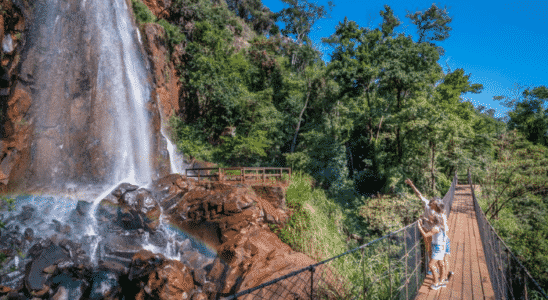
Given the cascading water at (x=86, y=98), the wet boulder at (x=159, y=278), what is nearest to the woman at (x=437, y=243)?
the wet boulder at (x=159, y=278)

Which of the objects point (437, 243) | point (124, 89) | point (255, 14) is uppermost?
point (255, 14)

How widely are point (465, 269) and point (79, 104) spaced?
1529cm

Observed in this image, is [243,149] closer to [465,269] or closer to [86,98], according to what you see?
[86,98]

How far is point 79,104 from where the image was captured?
11797mm

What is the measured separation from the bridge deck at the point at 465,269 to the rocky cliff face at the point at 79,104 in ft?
42.7

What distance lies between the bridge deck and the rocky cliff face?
42.7 ft

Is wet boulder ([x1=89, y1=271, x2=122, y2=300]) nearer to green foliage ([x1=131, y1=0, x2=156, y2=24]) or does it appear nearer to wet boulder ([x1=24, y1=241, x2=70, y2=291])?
wet boulder ([x1=24, y1=241, x2=70, y2=291])

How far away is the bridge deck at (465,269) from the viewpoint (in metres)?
4.47

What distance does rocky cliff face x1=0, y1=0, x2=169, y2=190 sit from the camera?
9953mm

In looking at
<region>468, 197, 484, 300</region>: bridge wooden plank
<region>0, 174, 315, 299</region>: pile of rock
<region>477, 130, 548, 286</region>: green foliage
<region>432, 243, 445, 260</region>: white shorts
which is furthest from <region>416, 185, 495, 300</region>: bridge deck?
<region>0, 174, 315, 299</region>: pile of rock

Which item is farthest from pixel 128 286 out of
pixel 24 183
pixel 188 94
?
pixel 188 94

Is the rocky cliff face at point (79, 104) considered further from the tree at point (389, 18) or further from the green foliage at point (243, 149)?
the tree at point (389, 18)

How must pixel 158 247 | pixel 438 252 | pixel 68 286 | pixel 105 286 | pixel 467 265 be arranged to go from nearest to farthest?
pixel 438 252, pixel 467 265, pixel 68 286, pixel 105 286, pixel 158 247

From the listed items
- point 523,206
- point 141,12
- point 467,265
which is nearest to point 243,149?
point 141,12
